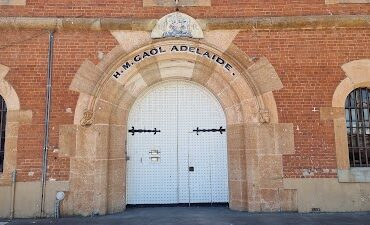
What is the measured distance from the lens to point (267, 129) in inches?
287

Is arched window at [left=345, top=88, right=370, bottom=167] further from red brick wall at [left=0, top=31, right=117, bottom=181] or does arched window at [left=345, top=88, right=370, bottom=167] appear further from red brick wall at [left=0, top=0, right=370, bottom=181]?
red brick wall at [left=0, top=31, right=117, bottom=181]

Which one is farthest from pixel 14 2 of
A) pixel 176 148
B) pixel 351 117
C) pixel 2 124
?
pixel 351 117

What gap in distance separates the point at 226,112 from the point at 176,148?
5.13ft

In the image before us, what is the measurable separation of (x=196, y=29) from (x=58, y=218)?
5240mm

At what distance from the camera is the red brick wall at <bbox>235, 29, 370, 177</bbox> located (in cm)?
723

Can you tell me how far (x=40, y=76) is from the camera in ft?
24.1

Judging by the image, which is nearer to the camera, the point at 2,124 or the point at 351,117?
the point at 2,124

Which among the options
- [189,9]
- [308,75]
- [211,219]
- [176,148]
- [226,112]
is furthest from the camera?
[176,148]

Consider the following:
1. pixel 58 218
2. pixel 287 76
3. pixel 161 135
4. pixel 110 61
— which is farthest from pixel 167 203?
pixel 287 76

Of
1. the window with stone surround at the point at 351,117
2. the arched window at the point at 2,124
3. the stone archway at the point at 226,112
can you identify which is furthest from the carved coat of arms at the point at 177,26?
the arched window at the point at 2,124

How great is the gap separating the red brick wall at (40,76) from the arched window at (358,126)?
5.88 m

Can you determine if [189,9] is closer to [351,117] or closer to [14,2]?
[14,2]

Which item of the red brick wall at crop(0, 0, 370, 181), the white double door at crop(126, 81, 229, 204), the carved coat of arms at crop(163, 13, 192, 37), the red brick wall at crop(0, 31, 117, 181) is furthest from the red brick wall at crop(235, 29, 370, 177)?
the red brick wall at crop(0, 31, 117, 181)

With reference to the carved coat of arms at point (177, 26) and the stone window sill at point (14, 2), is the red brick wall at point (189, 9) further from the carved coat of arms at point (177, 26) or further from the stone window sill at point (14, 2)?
the carved coat of arms at point (177, 26)
